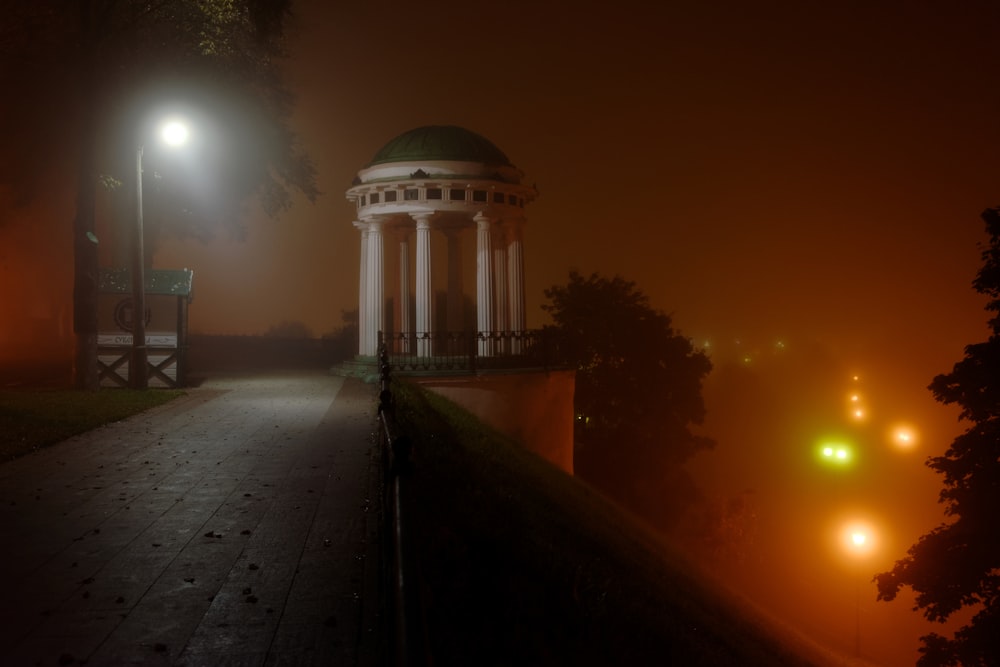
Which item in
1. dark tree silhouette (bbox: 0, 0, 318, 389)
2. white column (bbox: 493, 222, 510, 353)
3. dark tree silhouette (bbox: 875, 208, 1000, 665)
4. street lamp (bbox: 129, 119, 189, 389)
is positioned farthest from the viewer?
white column (bbox: 493, 222, 510, 353)

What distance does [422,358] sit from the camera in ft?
79.8

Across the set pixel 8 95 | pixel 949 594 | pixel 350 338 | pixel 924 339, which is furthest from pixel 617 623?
pixel 924 339

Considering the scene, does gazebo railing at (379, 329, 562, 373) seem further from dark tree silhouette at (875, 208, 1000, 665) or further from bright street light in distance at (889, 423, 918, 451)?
bright street light in distance at (889, 423, 918, 451)

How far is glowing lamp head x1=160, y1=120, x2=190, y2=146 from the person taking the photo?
19547 millimetres

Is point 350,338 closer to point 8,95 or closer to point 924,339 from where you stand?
point 8,95

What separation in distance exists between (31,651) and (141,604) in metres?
0.86

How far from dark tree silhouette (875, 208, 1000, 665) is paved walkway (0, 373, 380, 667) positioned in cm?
1197

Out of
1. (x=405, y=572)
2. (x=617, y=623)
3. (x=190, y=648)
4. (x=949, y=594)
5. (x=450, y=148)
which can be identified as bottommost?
(x=949, y=594)

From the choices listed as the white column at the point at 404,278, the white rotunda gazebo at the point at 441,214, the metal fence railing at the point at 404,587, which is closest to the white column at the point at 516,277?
the white rotunda gazebo at the point at 441,214

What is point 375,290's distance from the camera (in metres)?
28.1

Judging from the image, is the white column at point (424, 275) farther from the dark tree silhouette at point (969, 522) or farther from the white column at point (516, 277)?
the dark tree silhouette at point (969, 522)

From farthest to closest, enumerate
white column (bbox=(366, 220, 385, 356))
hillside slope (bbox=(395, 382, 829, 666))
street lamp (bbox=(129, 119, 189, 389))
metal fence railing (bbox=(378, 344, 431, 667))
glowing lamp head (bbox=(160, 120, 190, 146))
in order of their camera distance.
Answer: white column (bbox=(366, 220, 385, 356)) → street lamp (bbox=(129, 119, 189, 389)) → glowing lamp head (bbox=(160, 120, 190, 146)) → hillside slope (bbox=(395, 382, 829, 666)) → metal fence railing (bbox=(378, 344, 431, 667))

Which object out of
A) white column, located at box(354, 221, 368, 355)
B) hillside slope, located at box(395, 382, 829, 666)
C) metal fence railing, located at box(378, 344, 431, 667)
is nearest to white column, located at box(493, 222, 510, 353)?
white column, located at box(354, 221, 368, 355)

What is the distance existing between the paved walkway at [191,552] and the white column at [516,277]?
15.8 m
